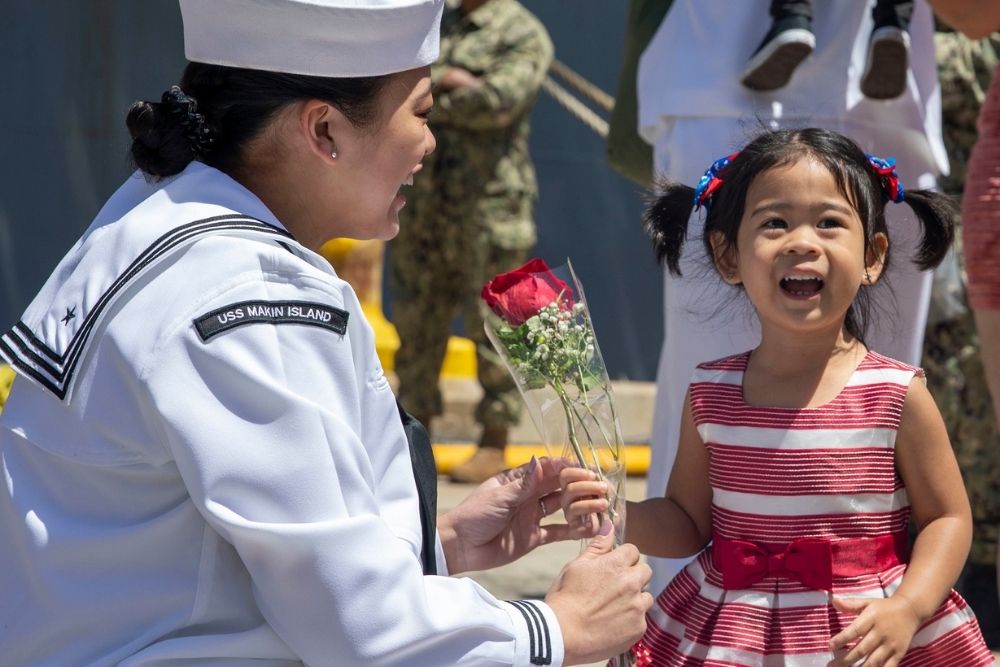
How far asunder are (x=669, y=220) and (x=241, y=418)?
4.83 ft

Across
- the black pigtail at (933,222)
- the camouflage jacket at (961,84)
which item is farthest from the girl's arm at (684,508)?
the camouflage jacket at (961,84)

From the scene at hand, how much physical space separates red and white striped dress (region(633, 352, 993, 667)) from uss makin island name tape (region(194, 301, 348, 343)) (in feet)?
3.44

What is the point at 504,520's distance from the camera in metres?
2.56

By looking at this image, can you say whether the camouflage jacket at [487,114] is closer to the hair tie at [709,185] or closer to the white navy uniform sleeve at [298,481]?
the hair tie at [709,185]

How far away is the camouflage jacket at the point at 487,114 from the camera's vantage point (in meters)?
6.79

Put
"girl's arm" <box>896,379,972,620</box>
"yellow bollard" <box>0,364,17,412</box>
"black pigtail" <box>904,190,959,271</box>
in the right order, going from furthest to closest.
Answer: "yellow bollard" <box>0,364,17,412</box>, "black pigtail" <box>904,190,959,271</box>, "girl's arm" <box>896,379,972,620</box>

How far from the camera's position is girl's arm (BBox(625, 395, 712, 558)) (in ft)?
9.05

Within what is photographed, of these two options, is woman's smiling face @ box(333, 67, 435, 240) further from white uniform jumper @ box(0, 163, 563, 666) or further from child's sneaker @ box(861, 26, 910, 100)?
child's sneaker @ box(861, 26, 910, 100)

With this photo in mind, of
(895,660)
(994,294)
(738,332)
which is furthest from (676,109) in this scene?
(895,660)

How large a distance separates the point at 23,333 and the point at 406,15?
65 cm

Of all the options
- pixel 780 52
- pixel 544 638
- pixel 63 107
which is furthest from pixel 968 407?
pixel 63 107

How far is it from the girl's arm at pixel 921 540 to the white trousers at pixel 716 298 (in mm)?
893

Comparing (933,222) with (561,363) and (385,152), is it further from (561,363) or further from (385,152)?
(385,152)

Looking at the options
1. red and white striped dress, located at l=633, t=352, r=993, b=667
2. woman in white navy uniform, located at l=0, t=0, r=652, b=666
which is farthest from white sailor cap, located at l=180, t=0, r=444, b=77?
red and white striped dress, located at l=633, t=352, r=993, b=667
